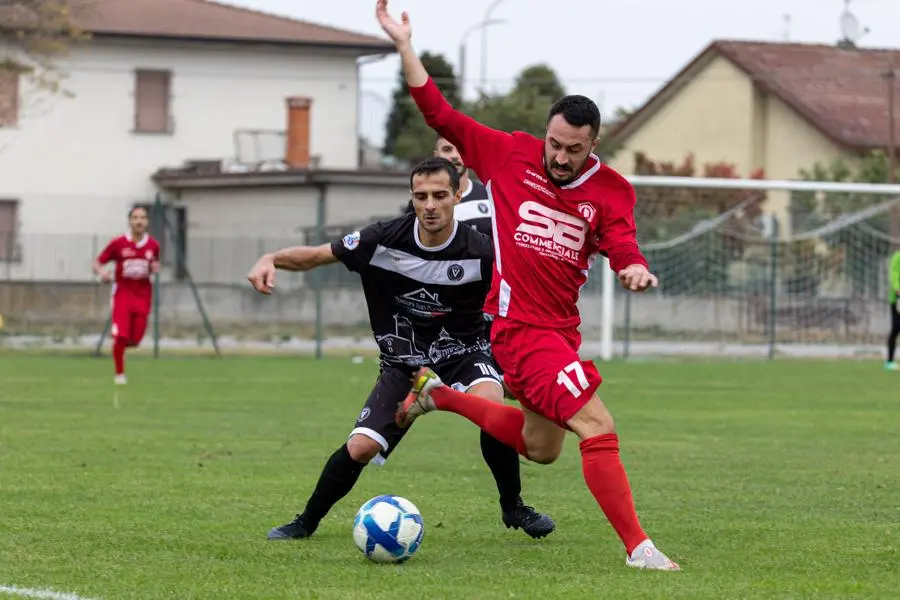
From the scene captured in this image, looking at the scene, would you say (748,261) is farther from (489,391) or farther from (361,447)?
(361,447)

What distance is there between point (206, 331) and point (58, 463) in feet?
61.2

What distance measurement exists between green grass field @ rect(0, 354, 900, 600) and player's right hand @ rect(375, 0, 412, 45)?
223 cm

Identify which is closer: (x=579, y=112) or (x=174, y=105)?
(x=579, y=112)

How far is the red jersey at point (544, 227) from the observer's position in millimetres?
6828

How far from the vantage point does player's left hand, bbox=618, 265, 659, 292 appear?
247 inches

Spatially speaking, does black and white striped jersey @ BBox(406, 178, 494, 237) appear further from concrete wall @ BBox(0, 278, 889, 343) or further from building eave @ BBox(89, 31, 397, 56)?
building eave @ BBox(89, 31, 397, 56)

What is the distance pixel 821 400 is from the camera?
57.6 ft

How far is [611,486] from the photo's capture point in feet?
21.3

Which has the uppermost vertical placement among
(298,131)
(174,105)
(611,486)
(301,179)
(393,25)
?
(174,105)

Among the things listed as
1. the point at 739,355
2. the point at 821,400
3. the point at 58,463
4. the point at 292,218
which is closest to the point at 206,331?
the point at 292,218

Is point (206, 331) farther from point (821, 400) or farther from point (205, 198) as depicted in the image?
point (821, 400)

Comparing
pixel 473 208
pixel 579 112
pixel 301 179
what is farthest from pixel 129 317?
pixel 301 179

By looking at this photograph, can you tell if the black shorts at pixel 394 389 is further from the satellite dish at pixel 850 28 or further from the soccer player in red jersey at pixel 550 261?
the satellite dish at pixel 850 28

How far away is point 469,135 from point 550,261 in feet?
2.38
